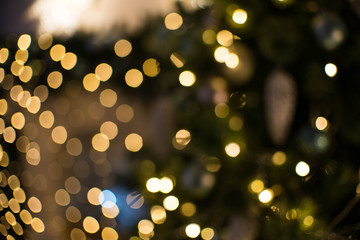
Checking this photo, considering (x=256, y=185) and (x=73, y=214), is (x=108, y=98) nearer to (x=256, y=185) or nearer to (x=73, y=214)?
(x=73, y=214)

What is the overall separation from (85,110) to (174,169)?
31.3 inches

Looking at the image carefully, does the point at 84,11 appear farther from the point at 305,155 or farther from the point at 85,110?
the point at 305,155

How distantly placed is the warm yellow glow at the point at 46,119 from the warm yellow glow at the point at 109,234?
0.53m

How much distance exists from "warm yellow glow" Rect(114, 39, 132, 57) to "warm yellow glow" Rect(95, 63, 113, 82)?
75mm

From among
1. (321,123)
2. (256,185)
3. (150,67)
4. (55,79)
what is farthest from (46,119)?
(321,123)

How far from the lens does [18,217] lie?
1.20m

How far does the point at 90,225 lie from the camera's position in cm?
137

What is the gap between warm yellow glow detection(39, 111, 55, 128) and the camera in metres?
1.44

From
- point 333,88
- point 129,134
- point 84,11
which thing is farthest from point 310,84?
point 84,11

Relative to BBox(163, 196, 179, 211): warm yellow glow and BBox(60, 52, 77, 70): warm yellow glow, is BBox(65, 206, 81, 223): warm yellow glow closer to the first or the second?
BBox(60, 52, 77, 70): warm yellow glow

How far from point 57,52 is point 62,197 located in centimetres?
64

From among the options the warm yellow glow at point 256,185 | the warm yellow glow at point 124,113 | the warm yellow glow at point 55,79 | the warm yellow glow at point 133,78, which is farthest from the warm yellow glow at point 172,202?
the warm yellow glow at point 55,79

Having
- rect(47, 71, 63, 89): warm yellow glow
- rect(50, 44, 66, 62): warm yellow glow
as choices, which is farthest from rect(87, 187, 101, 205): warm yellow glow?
rect(50, 44, 66, 62): warm yellow glow

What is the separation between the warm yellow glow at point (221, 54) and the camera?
2.20 ft
